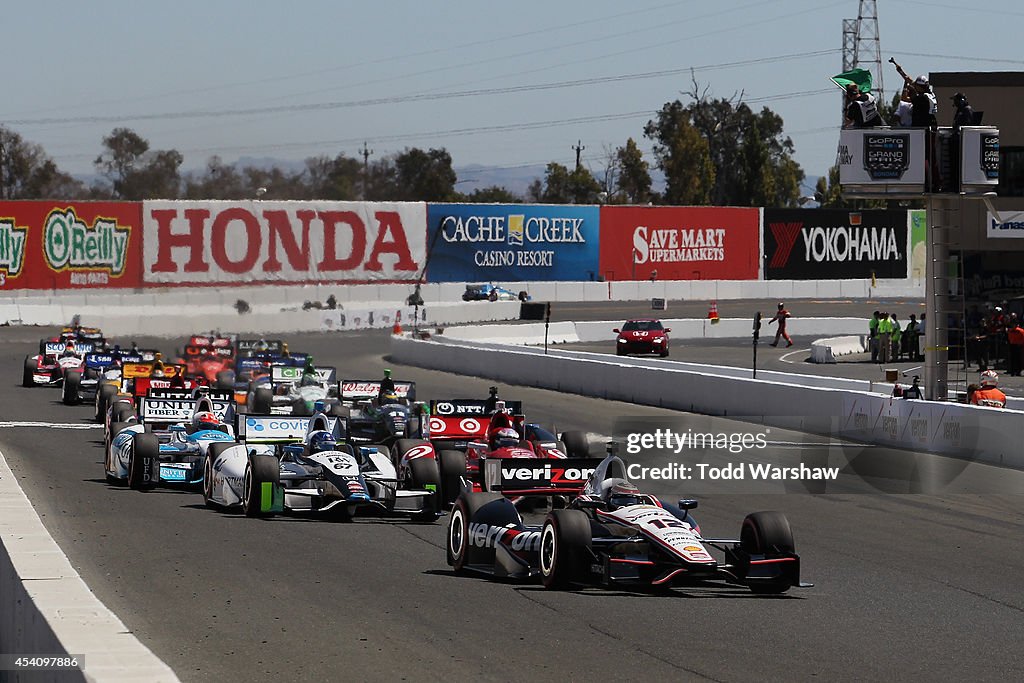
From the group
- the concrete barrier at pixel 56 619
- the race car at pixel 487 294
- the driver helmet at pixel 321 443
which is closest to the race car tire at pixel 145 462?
the driver helmet at pixel 321 443

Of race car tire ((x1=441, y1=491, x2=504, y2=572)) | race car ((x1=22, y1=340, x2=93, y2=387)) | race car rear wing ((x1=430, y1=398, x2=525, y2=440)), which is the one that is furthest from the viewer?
race car ((x1=22, y1=340, x2=93, y2=387))

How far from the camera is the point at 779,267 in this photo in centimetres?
9131

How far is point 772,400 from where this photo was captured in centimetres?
2706

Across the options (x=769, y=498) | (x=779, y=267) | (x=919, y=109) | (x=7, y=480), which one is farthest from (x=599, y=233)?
(x=7, y=480)

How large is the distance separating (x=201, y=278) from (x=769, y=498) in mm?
62581

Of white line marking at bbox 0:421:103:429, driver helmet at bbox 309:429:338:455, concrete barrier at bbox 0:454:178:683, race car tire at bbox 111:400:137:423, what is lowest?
white line marking at bbox 0:421:103:429

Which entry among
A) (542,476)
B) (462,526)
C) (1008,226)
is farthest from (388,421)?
(1008,226)

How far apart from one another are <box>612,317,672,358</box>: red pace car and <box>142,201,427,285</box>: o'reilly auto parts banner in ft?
110

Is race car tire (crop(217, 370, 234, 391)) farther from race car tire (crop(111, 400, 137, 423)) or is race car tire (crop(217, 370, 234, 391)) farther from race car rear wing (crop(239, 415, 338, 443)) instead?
race car rear wing (crop(239, 415, 338, 443))

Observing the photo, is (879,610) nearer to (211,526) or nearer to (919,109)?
(211,526)

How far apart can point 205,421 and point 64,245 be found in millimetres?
56174

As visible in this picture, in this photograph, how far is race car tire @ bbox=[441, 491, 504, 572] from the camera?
503 inches

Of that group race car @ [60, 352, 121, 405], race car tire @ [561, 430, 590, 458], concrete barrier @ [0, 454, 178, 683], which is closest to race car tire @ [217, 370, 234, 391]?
race car @ [60, 352, 121, 405]

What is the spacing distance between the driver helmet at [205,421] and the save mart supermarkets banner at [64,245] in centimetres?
5541
